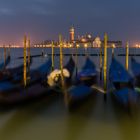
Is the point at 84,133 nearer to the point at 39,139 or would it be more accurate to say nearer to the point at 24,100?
the point at 39,139

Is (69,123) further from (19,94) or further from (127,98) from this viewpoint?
(19,94)

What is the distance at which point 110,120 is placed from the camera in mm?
8469

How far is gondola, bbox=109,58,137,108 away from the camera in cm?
868

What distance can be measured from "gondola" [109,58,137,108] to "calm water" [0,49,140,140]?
44cm

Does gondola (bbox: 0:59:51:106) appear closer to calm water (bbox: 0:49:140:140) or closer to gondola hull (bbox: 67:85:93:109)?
calm water (bbox: 0:49:140:140)

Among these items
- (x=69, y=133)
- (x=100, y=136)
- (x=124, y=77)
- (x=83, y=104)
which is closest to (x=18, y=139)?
(x=69, y=133)

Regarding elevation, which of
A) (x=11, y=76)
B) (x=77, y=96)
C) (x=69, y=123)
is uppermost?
(x=11, y=76)

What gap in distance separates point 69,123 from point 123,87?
138 inches

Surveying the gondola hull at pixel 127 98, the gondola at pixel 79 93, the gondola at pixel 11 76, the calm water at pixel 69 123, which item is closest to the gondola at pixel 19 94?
the calm water at pixel 69 123

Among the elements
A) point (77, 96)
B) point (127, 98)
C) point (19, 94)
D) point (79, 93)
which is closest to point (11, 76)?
point (19, 94)

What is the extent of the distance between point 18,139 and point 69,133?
1.43 meters

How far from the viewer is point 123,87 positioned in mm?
10758

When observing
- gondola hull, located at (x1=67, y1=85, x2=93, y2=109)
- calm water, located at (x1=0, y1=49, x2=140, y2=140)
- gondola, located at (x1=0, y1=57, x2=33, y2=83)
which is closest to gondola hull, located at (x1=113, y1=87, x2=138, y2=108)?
calm water, located at (x1=0, y1=49, x2=140, y2=140)

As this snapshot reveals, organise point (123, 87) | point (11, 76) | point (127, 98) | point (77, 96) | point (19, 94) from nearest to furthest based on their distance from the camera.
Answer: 1. point (127, 98)
2. point (77, 96)
3. point (19, 94)
4. point (123, 87)
5. point (11, 76)
